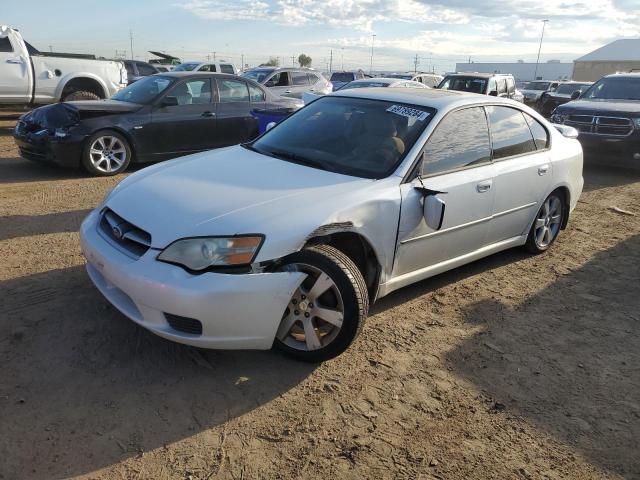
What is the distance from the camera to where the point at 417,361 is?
10.8 ft

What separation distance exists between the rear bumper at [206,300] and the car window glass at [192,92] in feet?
18.5

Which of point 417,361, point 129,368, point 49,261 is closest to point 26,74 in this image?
point 49,261

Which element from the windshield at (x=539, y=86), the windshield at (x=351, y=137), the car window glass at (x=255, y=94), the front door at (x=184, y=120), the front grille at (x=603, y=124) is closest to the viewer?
the windshield at (x=351, y=137)

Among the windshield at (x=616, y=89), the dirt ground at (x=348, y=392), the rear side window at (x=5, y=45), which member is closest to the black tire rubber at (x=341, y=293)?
the dirt ground at (x=348, y=392)

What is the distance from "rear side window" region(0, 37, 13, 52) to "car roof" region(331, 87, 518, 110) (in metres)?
9.47

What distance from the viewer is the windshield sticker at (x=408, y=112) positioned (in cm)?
384

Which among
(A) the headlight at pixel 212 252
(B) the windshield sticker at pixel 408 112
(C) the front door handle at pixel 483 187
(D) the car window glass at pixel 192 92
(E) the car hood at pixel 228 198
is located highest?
(B) the windshield sticker at pixel 408 112

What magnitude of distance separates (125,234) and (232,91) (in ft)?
19.9

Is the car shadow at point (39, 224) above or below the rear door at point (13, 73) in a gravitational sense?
below

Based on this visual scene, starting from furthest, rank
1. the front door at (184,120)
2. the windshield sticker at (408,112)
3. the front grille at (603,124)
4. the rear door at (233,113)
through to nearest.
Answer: the front grille at (603,124) → the rear door at (233,113) → the front door at (184,120) → the windshield sticker at (408,112)

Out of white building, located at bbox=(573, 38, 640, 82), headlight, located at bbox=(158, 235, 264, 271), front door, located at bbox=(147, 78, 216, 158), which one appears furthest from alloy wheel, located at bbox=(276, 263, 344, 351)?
white building, located at bbox=(573, 38, 640, 82)

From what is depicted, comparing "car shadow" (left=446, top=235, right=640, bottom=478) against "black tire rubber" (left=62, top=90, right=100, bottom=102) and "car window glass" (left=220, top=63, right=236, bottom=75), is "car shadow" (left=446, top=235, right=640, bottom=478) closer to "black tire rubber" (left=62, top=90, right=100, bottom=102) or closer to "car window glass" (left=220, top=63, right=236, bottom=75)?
"black tire rubber" (left=62, top=90, right=100, bottom=102)

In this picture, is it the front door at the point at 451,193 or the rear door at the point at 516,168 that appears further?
the rear door at the point at 516,168

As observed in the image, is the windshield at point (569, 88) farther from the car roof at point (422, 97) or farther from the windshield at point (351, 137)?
the windshield at point (351, 137)
